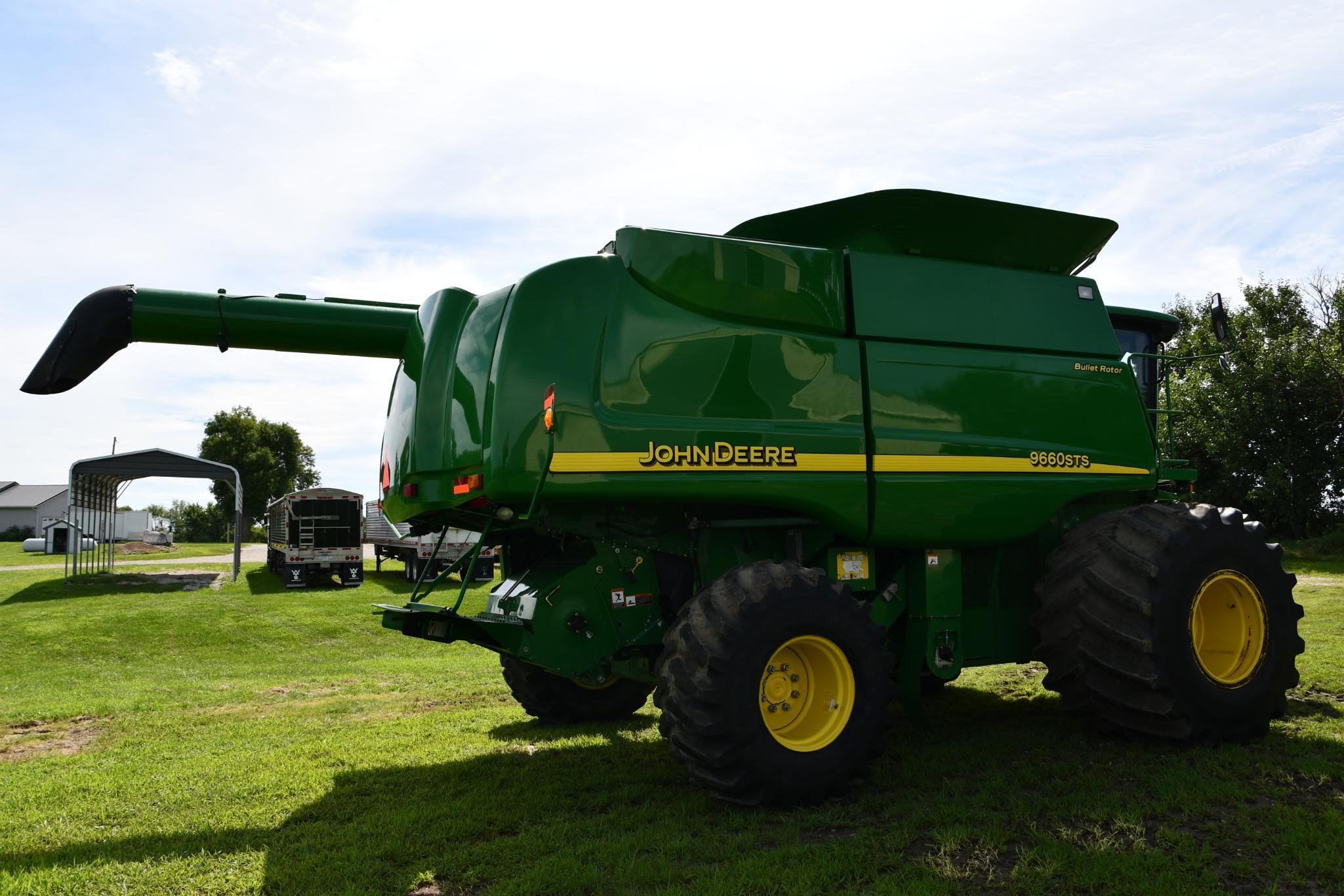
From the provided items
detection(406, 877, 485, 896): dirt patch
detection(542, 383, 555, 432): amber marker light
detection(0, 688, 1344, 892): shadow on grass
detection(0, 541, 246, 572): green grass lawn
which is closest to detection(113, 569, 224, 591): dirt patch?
detection(0, 541, 246, 572): green grass lawn

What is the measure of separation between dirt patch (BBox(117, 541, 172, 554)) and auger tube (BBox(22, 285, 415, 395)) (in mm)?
45649

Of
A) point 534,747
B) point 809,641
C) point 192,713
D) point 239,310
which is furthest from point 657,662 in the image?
point 192,713

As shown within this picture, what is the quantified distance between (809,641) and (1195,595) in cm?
291

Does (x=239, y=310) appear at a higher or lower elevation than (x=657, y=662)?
higher

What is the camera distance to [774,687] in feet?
17.9

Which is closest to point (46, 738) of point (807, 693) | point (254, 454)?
point (807, 693)

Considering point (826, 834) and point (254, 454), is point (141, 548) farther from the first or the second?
point (826, 834)

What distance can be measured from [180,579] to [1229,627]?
86.0 ft

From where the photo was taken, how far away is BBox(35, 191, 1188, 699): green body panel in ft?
18.1

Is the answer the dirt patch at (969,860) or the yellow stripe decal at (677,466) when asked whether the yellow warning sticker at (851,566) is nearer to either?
the yellow stripe decal at (677,466)

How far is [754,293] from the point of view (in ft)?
19.3

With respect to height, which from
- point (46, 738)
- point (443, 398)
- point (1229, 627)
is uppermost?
point (443, 398)

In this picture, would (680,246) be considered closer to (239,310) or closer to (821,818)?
(239,310)

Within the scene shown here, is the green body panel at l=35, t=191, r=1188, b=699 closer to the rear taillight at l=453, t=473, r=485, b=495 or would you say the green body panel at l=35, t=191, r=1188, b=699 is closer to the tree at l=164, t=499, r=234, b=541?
the rear taillight at l=453, t=473, r=485, b=495
